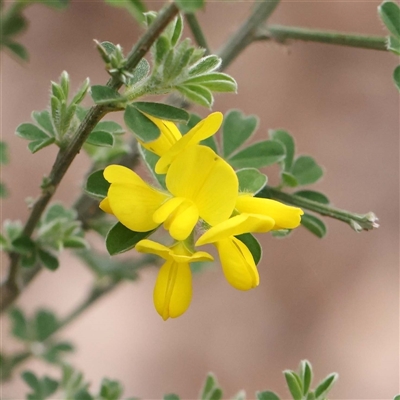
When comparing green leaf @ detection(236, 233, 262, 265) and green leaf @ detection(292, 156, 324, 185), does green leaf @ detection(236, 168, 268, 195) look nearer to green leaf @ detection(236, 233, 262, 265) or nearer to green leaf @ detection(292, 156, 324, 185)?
green leaf @ detection(236, 233, 262, 265)

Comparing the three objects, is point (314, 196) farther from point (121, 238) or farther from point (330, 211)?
point (121, 238)

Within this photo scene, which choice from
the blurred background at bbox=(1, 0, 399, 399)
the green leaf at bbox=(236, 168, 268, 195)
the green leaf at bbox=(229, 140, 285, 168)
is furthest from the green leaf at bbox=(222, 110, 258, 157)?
the blurred background at bbox=(1, 0, 399, 399)

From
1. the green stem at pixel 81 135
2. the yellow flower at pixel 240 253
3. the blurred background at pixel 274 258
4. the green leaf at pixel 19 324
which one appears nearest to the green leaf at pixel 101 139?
the green stem at pixel 81 135

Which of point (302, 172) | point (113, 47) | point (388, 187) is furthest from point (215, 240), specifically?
point (388, 187)

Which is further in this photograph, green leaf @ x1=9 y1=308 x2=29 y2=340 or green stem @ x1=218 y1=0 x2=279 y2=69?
green leaf @ x1=9 y1=308 x2=29 y2=340

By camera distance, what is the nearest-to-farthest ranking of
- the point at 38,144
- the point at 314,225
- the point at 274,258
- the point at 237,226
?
1. the point at 237,226
2. the point at 38,144
3. the point at 314,225
4. the point at 274,258

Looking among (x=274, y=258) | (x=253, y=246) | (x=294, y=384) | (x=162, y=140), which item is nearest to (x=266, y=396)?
(x=294, y=384)

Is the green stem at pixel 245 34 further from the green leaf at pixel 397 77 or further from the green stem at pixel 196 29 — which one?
the green leaf at pixel 397 77
